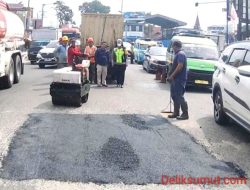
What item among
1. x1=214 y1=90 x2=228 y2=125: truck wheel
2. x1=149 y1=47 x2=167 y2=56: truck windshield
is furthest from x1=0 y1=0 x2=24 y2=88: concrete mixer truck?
x1=149 y1=47 x2=167 y2=56: truck windshield

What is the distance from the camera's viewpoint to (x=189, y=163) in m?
6.40

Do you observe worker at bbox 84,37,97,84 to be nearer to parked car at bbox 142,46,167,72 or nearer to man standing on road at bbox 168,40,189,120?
man standing on road at bbox 168,40,189,120

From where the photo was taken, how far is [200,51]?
17.4 metres

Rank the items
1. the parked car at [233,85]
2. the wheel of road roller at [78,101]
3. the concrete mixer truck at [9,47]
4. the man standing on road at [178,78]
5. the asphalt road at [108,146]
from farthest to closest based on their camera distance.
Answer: the concrete mixer truck at [9,47]
the wheel of road roller at [78,101]
the man standing on road at [178,78]
the parked car at [233,85]
the asphalt road at [108,146]

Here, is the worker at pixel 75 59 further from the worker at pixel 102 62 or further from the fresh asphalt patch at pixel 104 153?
the fresh asphalt patch at pixel 104 153

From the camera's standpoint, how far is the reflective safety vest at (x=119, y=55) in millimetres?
15855

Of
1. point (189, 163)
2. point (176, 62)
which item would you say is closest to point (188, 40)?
point (176, 62)

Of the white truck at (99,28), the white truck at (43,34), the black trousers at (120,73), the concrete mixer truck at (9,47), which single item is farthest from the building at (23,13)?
the black trousers at (120,73)

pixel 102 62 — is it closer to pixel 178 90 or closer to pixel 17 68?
A: pixel 17 68

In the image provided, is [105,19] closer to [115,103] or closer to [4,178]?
[115,103]

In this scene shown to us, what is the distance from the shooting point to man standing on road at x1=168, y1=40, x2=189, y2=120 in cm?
984

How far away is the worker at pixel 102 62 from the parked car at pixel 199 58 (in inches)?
121

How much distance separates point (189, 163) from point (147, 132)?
197cm

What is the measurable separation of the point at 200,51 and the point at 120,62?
3.48 m
